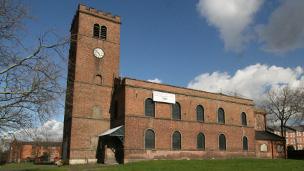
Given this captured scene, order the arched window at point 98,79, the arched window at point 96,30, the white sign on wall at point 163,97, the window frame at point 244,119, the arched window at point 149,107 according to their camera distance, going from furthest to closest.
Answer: the window frame at point 244,119, the arched window at point 96,30, the arched window at point 98,79, the white sign on wall at point 163,97, the arched window at point 149,107

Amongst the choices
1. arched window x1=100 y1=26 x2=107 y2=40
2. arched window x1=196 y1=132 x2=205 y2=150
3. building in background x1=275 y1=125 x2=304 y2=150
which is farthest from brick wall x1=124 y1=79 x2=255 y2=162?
building in background x1=275 y1=125 x2=304 y2=150

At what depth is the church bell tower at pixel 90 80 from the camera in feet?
102

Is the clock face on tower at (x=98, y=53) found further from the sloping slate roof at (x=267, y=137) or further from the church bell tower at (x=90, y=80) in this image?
the sloping slate roof at (x=267, y=137)

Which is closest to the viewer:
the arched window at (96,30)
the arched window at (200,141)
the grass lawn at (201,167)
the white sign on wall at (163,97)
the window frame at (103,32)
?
the grass lawn at (201,167)

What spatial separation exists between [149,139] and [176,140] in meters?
3.42

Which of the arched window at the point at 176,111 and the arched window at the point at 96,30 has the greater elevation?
the arched window at the point at 96,30

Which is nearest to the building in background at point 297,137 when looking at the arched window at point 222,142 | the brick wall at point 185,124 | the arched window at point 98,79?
the brick wall at point 185,124

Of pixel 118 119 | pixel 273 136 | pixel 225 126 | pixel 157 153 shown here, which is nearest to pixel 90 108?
pixel 118 119

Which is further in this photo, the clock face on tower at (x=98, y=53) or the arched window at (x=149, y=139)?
the clock face on tower at (x=98, y=53)

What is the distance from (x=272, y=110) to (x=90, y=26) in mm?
35324

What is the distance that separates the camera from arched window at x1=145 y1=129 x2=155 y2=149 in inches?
1218

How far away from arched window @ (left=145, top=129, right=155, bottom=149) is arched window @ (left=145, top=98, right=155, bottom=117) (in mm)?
1726

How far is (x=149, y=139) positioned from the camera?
3116cm

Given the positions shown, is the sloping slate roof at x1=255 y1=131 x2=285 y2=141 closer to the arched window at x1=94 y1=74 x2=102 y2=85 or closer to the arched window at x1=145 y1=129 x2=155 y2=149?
the arched window at x1=145 y1=129 x2=155 y2=149
